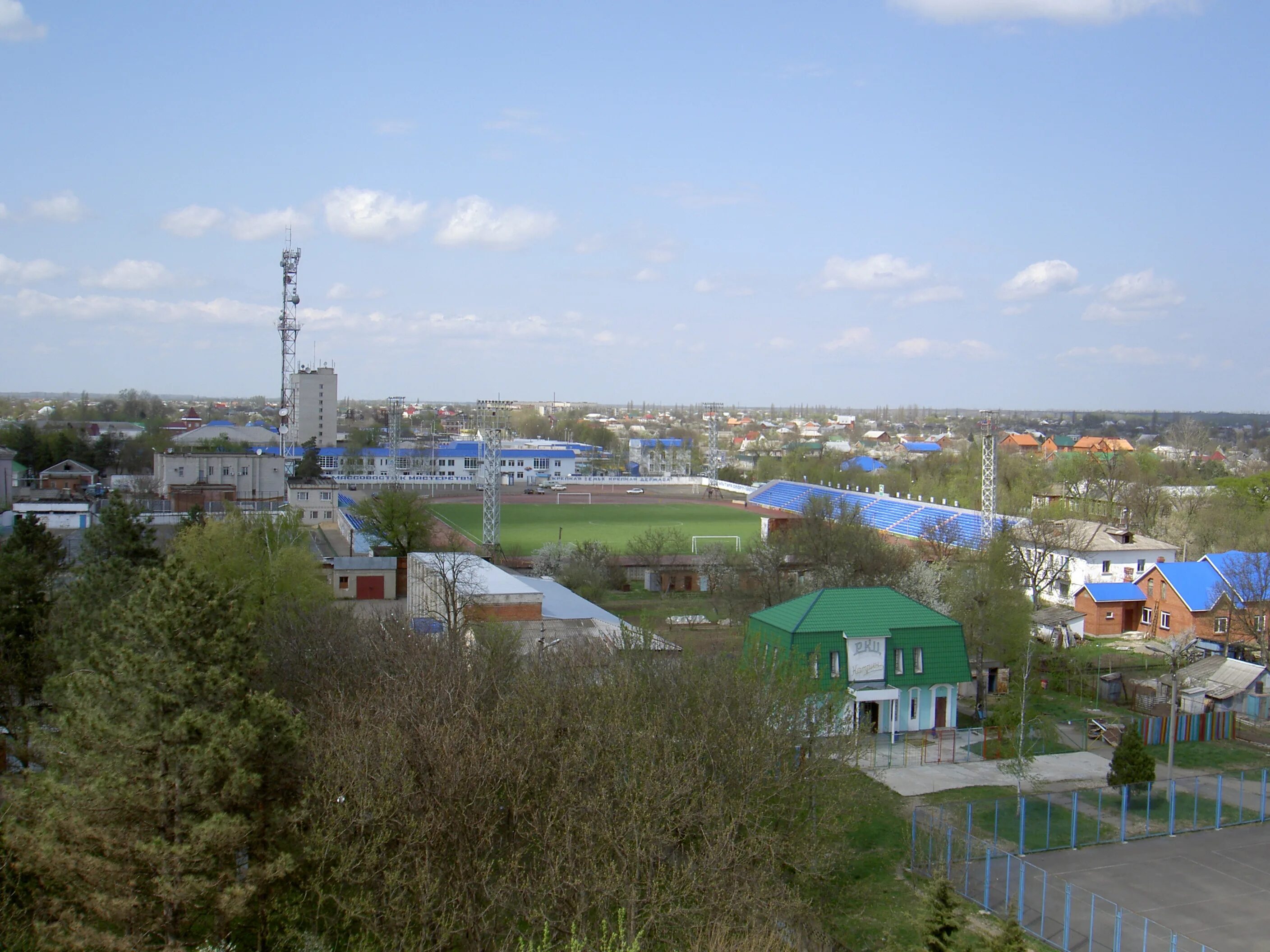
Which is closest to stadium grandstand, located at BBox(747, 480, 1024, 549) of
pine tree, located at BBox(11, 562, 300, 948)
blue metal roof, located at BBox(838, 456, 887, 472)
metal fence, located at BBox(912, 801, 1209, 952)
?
blue metal roof, located at BBox(838, 456, 887, 472)

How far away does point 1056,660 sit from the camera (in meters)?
29.6

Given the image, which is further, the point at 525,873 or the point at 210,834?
the point at 525,873

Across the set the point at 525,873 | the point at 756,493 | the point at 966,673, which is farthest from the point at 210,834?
the point at 756,493

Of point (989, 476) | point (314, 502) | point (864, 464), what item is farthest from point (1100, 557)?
point (864, 464)

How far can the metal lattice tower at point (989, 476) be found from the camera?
41344 millimetres

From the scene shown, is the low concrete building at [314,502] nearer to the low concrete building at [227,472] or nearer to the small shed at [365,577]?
the low concrete building at [227,472]

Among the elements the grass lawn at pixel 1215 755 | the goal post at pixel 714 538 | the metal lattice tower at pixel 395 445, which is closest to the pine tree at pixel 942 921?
the grass lawn at pixel 1215 755

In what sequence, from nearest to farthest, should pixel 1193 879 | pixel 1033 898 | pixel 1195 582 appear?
pixel 1033 898
pixel 1193 879
pixel 1195 582

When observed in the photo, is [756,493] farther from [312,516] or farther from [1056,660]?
[1056,660]

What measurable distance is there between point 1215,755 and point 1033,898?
32.0ft

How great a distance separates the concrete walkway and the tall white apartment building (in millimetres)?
112316

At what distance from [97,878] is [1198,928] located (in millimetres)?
13625

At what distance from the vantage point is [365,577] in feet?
118

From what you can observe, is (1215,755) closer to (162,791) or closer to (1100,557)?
(1100,557)
